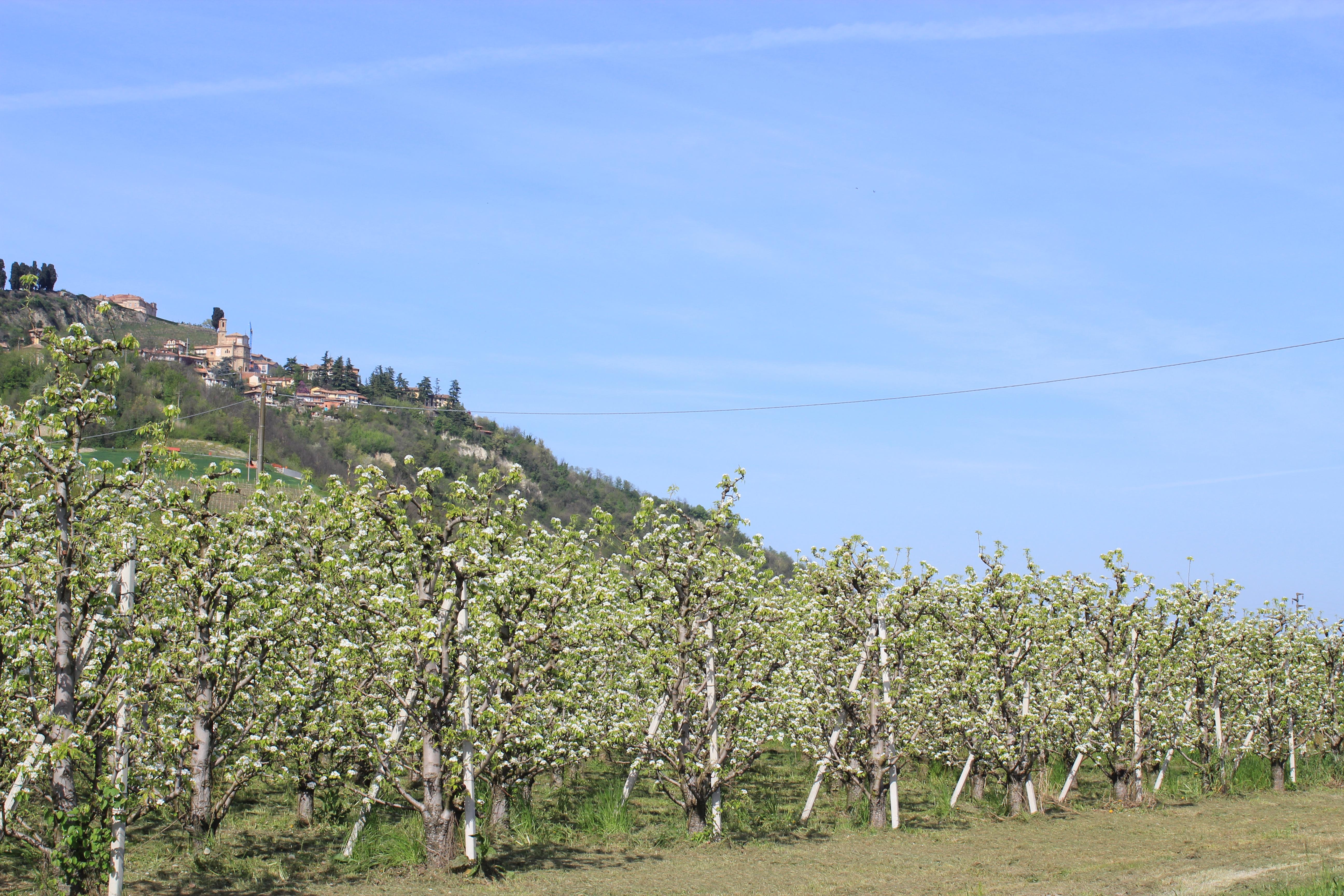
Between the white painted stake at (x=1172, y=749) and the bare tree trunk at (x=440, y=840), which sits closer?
the bare tree trunk at (x=440, y=840)

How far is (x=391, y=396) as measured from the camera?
191500mm

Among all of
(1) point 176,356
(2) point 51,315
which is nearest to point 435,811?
(1) point 176,356

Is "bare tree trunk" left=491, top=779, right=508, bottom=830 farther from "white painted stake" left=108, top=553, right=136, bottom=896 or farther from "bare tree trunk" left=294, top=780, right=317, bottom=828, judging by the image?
"white painted stake" left=108, top=553, right=136, bottom=896

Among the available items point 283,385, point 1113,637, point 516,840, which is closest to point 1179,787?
point 1113,637

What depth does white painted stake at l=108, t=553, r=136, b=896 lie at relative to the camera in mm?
12742

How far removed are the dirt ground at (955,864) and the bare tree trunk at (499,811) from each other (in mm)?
1444

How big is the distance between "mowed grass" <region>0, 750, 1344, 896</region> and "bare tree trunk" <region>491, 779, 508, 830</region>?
0.34 metres

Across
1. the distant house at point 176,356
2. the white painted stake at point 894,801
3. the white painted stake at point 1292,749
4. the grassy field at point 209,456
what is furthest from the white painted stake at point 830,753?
the distant house at point 176,356

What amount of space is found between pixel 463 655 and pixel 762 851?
7.60m

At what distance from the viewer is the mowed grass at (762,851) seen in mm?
15664

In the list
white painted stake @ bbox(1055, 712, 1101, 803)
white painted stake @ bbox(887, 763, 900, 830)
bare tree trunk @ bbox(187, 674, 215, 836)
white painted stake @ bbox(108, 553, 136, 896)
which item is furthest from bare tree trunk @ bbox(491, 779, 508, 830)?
white painted stake @ bbox(1055, 712, 1101, 803)

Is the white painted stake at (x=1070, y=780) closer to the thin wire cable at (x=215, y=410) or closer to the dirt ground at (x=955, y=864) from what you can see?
the dirt ground at (x=955, y=864)

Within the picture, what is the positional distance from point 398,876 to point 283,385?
175m

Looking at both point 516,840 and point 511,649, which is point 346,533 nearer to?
point 511,649
